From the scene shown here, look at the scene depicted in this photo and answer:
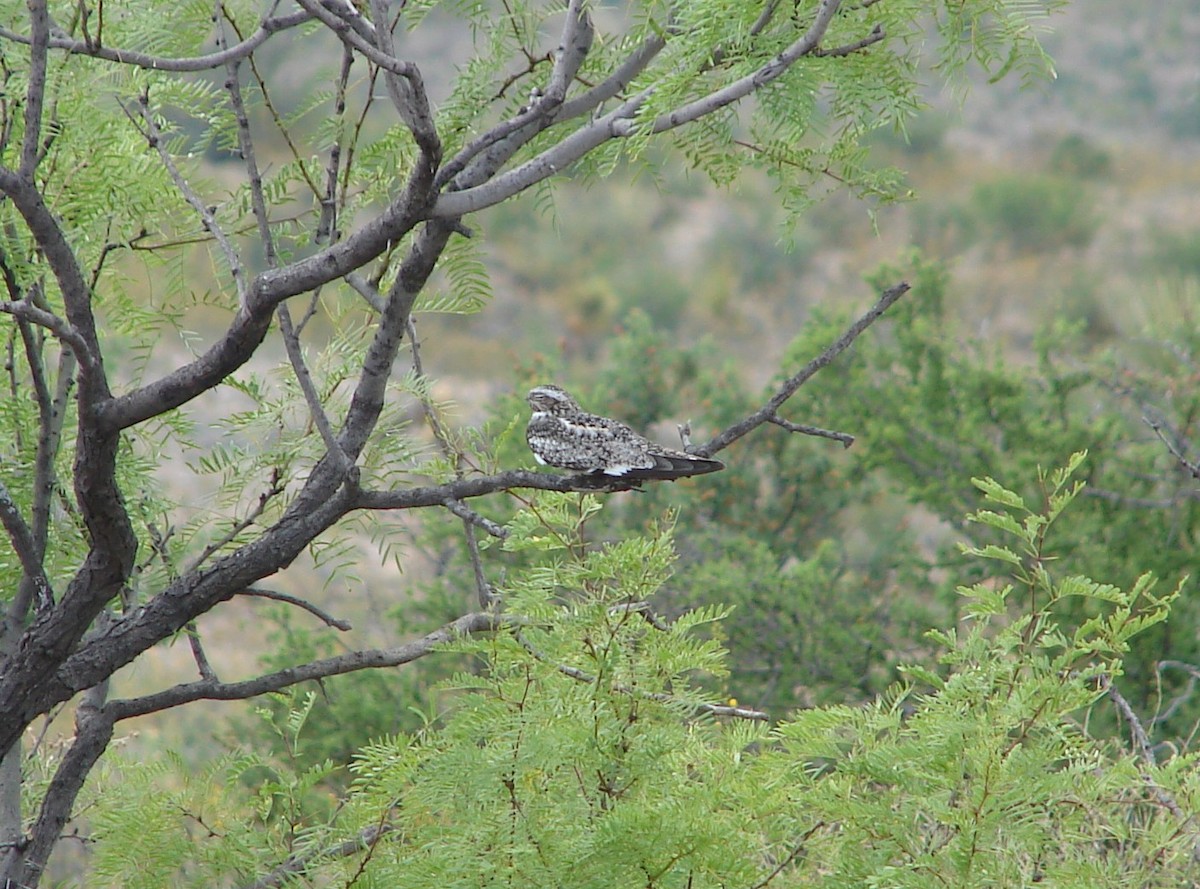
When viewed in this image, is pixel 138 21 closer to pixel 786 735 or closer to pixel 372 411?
pixel 372 411

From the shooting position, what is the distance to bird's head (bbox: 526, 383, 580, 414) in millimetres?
5090

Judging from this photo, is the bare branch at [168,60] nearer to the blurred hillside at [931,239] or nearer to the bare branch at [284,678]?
the bare branch at [284,678]

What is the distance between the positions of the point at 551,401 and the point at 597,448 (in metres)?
0.99

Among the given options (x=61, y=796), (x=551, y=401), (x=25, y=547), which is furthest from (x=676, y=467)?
(x=61, y=796)

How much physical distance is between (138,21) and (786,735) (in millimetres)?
2214

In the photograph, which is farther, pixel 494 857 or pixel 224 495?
pixel 224 495

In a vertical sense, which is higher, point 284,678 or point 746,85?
point 746,85

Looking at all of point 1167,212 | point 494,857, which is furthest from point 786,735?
point 1167,212

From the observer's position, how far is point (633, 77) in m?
2.91

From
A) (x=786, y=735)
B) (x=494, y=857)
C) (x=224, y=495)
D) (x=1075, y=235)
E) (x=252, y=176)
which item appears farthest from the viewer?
(x=1075, y=235)

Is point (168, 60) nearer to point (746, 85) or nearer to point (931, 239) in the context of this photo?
point (746, 85)

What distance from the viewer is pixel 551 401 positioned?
5.23 meters

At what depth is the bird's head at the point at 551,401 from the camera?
5090mm

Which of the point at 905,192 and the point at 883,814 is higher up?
the point at 905,192
